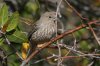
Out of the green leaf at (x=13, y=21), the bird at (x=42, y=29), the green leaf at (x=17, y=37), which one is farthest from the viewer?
the bird at (x=42, y=29)

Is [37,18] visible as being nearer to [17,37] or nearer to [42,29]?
[42,29]

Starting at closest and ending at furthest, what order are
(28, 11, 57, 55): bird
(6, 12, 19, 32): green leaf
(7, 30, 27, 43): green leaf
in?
(6, 12, 19, 32): green leaf < (7, 30, 27, 43): green leaf < (28, 11, 57, 55): bird

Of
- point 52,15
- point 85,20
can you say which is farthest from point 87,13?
point 85,20

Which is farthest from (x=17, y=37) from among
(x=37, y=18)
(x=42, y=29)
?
(x=37, y=18)

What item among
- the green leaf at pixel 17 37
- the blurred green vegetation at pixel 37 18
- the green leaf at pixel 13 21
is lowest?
the blurred green vegetation at pixel 37 18

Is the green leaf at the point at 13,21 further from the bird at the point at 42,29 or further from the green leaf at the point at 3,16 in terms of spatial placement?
the bird at the point at 42,29

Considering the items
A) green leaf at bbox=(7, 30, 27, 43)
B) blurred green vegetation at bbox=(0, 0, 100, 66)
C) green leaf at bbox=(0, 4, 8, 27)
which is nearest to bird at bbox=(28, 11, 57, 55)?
blurred green vegetation at bbox=(0, 0, 100, 66)

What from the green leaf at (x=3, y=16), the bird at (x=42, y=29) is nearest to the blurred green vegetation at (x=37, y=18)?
the green leaf at (x=3, y=16)

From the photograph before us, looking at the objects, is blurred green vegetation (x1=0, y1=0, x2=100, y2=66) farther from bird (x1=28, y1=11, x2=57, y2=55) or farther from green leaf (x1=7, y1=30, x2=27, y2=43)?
bird (x1=28, y1=11, x2=57, y2=55)

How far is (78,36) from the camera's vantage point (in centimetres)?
581

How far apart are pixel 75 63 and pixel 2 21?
80.7 inches

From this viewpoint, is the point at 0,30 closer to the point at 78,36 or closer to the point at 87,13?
the point at 78,36

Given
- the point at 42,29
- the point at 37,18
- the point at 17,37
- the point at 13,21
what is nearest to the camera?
the point at 13,21

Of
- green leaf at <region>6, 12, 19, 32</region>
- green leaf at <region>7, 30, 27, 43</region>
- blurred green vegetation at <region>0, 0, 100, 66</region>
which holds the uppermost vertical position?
green leaf at <region>6, 12, 19, 32</region>
